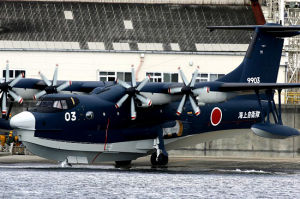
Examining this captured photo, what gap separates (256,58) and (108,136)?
1061 centimetres

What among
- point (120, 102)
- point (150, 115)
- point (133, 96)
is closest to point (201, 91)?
point (150, 115)

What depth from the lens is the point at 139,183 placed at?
31484 millimetres

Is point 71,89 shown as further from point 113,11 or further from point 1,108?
point 113,11

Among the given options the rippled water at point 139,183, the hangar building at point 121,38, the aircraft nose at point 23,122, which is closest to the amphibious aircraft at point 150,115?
the aircraft nose at point 23,122

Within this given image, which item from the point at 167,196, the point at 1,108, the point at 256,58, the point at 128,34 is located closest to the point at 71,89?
the point at 1,108

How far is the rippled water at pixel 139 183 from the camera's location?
92.4 feet

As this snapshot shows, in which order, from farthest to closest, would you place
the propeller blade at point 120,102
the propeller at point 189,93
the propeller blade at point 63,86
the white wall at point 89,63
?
1. the white wall at point 89,63
2. the propeller blade at point 63,86
3. the propeller at point 189,93
4. the propeller blade at point 120,102

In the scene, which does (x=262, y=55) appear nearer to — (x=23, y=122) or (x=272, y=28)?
(x=272, y=28)

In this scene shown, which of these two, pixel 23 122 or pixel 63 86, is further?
pixel 63 86

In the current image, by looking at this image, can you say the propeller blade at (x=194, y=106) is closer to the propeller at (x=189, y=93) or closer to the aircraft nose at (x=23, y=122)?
the propeller at (x=189, y=93)

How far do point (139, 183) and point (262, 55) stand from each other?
13.8m

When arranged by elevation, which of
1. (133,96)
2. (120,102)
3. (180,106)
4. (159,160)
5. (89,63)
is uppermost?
(89,63)

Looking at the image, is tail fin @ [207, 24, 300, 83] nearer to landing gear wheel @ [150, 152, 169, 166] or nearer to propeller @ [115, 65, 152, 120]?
landing gear wheel @ [150, 152, 169, 166]

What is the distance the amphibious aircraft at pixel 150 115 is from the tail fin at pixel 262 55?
0.18 feet
